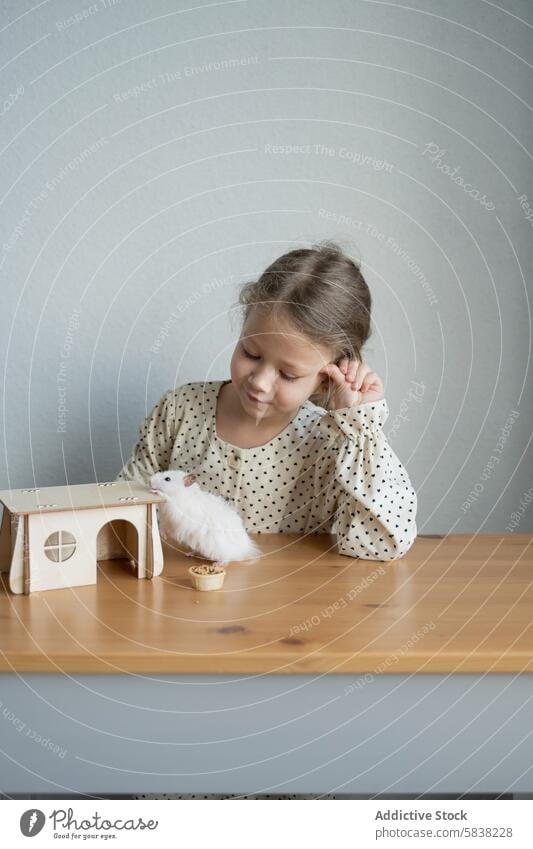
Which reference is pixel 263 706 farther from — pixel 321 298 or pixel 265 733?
pixel 321 298

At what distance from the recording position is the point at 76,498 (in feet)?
3.24

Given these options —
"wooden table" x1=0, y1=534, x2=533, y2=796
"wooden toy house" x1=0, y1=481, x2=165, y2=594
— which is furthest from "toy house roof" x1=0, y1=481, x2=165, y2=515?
"wooden table" x1=0, y1=534, x2=533, y2=796

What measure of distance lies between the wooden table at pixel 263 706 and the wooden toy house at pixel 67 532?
0.27 feet

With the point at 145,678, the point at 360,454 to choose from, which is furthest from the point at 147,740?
the point at 360,454

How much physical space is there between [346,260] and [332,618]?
23.5 inches

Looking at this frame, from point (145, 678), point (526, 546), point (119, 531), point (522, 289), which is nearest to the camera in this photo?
point (145, 678)

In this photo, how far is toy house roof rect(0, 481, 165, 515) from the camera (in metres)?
0.94

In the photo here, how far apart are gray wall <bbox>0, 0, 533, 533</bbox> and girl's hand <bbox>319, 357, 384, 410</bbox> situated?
309mm

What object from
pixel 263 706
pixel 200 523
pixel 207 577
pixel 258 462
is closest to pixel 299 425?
pixel 258 462

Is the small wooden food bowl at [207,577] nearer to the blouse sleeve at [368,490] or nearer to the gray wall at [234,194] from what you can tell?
the blouse sleeve at [368,490]

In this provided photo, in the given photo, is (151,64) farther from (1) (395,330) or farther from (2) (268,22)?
(1) (395,330)

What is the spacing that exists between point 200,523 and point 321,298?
0.37 meters

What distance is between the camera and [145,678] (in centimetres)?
81

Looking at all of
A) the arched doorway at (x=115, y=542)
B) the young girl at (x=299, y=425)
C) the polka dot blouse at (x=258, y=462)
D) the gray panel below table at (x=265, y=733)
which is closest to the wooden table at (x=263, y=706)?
the gray panel below table at (x=265, y=733)
